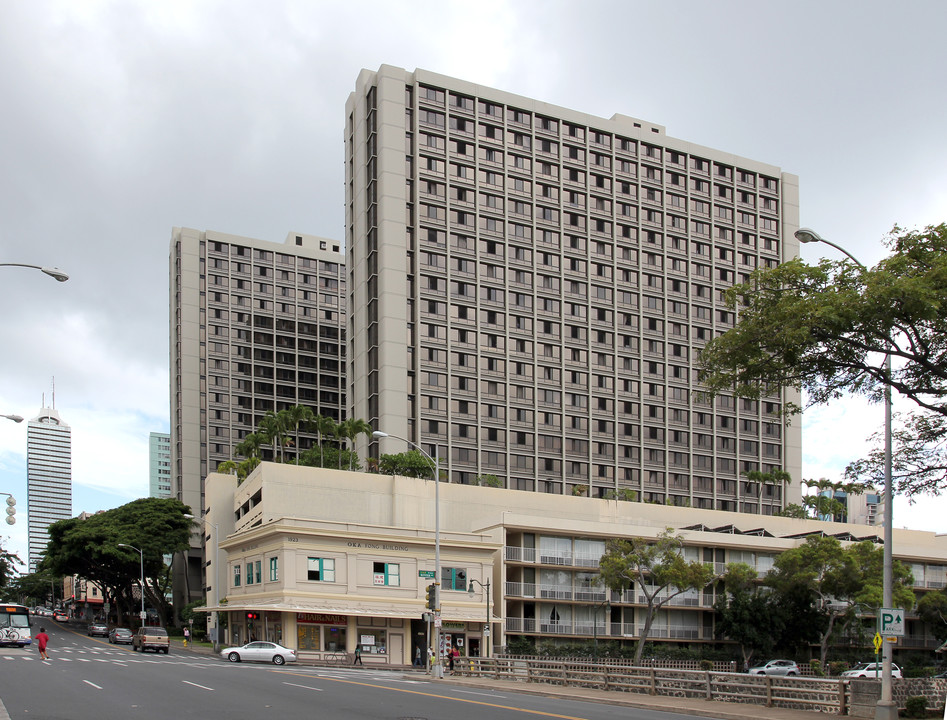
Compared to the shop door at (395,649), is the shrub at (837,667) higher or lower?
lower

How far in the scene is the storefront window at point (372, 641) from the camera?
63.8 metres

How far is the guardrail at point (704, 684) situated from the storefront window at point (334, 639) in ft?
78.1

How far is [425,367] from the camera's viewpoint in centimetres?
10150

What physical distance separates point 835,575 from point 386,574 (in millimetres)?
32969

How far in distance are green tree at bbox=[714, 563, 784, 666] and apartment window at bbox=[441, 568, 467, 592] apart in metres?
20.8

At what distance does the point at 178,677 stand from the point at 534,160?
8740cm

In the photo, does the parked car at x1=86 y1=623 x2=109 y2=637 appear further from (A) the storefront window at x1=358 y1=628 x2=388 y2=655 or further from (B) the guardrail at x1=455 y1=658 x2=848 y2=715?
(B) the guardrail at x1=455 y1=658 x2=848 y2=715

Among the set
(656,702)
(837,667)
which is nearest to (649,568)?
(837,667)

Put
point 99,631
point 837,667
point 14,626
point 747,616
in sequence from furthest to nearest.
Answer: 1. point 99,631
2. point 747,616
3. point 837,667
4. point 14,626

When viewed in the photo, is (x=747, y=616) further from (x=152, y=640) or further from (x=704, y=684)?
(x=704, y=684)

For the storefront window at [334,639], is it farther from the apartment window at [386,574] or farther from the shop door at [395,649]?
the apartment window at [386,574]

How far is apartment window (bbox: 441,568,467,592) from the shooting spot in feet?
222

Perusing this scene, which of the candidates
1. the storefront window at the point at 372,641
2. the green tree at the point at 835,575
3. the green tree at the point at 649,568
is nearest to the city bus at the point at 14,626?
the storefront window at the point at 372,641

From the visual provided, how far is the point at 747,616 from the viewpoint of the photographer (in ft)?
238
